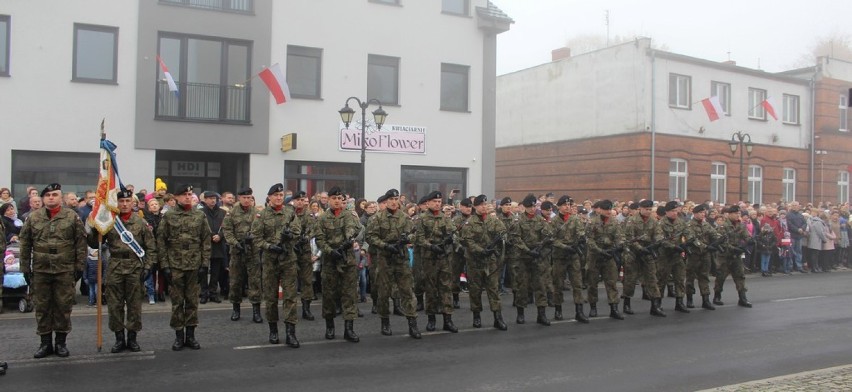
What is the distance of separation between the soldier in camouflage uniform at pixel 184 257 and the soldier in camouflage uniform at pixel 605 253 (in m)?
6.30

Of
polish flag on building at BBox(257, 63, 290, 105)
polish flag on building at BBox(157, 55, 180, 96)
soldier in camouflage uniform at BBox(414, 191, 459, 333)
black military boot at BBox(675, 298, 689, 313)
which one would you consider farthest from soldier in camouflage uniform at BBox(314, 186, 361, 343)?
polish flag on building at BBox(257, 63, 290, 105)

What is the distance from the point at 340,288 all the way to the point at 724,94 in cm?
2651

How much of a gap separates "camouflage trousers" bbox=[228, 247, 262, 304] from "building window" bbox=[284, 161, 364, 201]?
30.1ft

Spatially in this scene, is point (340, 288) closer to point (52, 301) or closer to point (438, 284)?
point (438, 284)

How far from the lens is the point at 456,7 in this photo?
920 inches

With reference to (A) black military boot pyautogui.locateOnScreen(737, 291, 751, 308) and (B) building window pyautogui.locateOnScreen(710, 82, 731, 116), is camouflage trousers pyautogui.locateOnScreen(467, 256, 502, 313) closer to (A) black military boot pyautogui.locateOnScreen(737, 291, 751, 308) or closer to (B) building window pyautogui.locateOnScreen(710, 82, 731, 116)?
(A) black military boot pyautogui.locateOnScreen(737, 291, 751, 308)

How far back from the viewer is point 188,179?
20844mm

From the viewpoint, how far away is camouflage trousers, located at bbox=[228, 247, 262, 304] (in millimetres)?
11281

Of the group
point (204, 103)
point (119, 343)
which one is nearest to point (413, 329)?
point (119, 343)

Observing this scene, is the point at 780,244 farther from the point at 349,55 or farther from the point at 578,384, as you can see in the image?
the point at 578,384

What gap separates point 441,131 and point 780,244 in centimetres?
1037

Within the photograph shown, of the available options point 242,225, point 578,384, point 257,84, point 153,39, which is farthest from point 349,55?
point 578,384

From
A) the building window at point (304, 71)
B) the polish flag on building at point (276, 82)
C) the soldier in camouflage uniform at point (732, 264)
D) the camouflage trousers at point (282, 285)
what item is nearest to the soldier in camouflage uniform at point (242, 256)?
the camouflage trousers at point (282, 285)

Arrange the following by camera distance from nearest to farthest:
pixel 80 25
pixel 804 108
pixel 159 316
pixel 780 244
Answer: pixel 159 316
pixel 80 25
pixel 780 244
pixel 804 108
